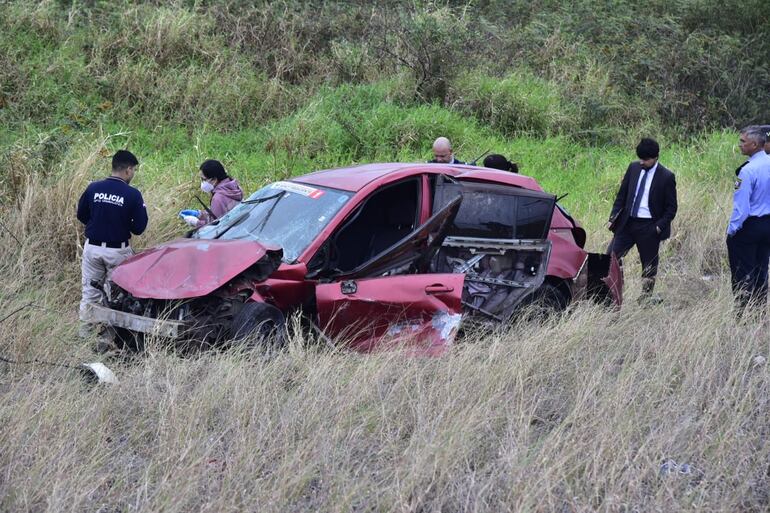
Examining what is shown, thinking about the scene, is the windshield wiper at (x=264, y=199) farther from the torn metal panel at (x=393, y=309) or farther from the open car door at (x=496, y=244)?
the torn metal panel at (x=393, y=309)

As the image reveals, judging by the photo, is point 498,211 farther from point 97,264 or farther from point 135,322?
point 97,264

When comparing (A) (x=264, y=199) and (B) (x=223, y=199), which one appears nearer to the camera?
(A) (x=264, y=199)

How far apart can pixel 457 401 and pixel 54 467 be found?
7.24ft

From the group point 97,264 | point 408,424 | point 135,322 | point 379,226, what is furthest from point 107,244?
point 408,424

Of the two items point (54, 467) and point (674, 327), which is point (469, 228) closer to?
point (674, 327)

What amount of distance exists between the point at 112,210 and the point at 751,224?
17.3ft

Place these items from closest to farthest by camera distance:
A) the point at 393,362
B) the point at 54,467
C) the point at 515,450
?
the point at 54,467 → the point at 515,450 → the point at 393,362

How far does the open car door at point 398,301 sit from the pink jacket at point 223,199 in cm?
Result: 219

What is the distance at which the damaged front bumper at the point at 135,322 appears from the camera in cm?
613

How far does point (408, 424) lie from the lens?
16.7 ft

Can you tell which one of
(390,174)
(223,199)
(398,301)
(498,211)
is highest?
(390,174)

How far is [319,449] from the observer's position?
15.2ft

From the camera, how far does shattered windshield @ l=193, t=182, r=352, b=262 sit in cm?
680

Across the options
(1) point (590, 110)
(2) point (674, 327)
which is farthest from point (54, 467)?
(1) point (590, 110)
